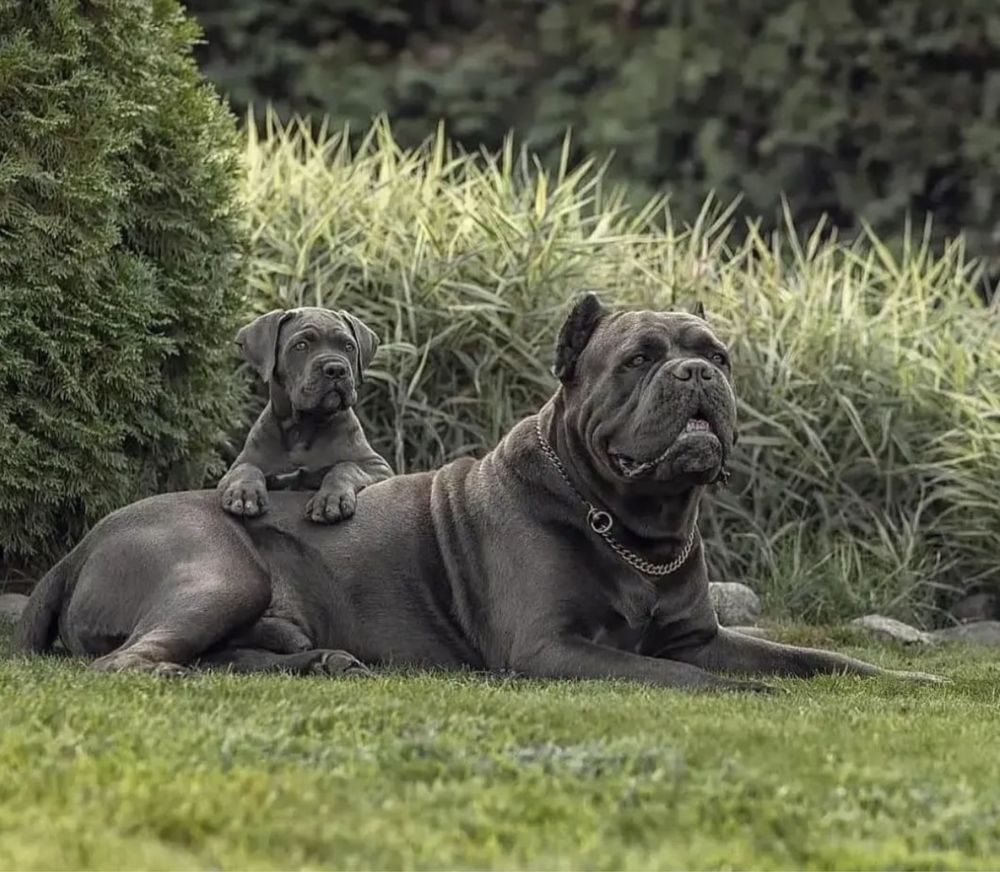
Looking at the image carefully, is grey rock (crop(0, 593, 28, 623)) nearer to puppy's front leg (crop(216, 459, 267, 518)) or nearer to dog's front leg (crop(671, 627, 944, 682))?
puppy's front leg (crop(216, 459, 267, 518))

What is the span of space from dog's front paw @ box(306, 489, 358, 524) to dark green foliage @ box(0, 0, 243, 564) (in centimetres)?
116

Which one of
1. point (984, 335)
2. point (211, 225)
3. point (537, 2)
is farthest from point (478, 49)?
point (211, 225)

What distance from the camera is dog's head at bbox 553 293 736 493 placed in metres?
5.23

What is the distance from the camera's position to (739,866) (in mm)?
3049

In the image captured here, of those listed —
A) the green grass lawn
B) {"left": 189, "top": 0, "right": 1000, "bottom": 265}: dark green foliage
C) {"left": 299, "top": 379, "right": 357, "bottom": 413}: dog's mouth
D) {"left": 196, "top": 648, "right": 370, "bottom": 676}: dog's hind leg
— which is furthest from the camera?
{"left": 189, "top": 0, "right": 1000, "bottom": 265}: dark green foliage

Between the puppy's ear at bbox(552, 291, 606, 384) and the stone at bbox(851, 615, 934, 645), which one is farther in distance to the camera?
the stone at bbox(851, 615, 934, 645)

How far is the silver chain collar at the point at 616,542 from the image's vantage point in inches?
213

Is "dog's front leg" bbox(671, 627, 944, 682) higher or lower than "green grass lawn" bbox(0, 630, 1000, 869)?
lower

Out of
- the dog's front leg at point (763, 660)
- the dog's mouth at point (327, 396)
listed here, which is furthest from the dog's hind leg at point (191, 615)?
the dog's front leg at point (763, 660)

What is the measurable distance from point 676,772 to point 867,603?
176 inches

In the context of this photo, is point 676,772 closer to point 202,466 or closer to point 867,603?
point 202,466

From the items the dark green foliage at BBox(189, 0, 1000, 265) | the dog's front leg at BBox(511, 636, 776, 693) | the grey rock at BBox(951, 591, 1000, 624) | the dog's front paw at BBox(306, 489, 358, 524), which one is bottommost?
the grey rock at BBox(951, 591, 1000, 624)

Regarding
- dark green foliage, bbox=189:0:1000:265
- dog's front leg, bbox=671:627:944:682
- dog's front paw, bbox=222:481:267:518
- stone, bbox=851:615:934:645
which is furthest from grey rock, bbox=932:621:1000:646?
dark green foliage, bbox=189:0:1000:265

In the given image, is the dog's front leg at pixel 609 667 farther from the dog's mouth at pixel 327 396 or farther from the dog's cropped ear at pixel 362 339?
the dog's cropped ear at pixel 362 339
